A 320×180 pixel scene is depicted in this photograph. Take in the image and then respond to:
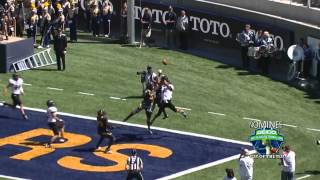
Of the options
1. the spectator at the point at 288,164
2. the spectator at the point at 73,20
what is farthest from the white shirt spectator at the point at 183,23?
the spectator at the point at 288,164

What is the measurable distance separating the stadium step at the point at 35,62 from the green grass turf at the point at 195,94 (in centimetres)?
56

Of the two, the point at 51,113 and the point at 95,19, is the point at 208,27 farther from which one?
the point at 51,113

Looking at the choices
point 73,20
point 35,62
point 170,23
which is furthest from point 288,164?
point 73,20

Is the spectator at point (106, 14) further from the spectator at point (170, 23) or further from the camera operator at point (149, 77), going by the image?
the camera operator at point (149, 77)

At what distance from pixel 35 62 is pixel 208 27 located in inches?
343

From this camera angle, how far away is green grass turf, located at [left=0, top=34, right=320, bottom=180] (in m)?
31.3

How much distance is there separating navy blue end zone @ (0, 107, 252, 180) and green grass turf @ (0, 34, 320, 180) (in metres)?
0.72

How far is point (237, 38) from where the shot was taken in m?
40.3

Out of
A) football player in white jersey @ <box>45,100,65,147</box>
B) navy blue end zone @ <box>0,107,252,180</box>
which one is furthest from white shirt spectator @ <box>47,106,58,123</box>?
navy blue end zone @ <box>0,107,252,180</box>

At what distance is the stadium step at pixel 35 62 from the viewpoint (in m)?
37.5

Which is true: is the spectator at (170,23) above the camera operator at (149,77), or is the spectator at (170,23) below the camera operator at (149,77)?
above

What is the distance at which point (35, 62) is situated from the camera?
38.5 metres

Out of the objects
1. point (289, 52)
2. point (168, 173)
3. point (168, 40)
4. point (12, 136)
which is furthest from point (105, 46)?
point (168, 173)
